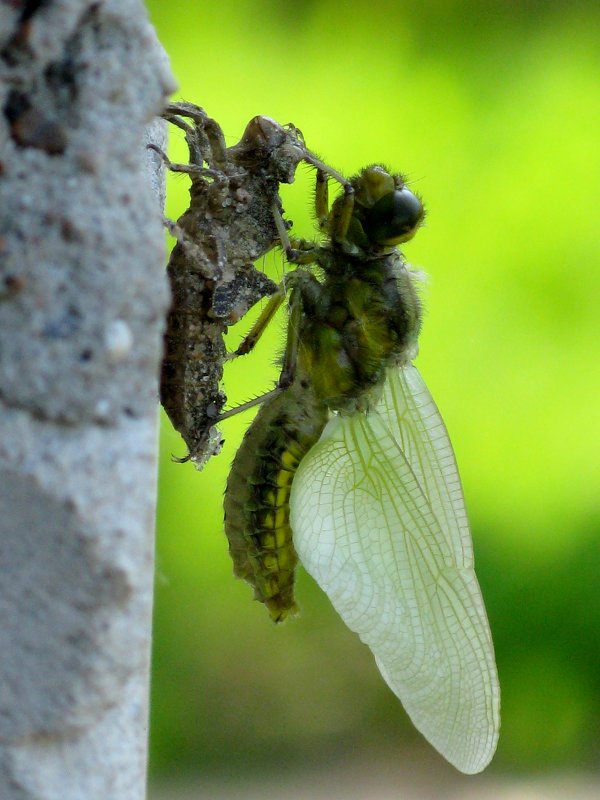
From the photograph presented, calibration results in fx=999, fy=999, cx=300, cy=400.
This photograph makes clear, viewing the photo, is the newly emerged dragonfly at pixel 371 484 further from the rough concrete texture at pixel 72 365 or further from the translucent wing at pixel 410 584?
the rough concrete texture at pixel 72 365

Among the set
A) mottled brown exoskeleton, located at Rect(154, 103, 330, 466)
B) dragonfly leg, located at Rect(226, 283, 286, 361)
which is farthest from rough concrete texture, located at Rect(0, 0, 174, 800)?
dragonfly leg, located at Rect(226, 283, 286, 361)

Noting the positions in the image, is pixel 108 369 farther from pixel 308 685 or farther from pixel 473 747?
pixel 308 685

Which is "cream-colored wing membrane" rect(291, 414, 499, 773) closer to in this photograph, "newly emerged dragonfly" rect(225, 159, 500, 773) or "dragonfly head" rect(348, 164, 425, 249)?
"newly emerged dragonfly" rect(225, 159, 500, 773)

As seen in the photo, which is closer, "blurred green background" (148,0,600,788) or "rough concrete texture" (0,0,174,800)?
"rough concrete texture" (0,0,174,800)

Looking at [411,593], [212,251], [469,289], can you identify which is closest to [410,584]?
[411,593]

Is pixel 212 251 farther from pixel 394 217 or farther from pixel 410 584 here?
pixel 410 584
